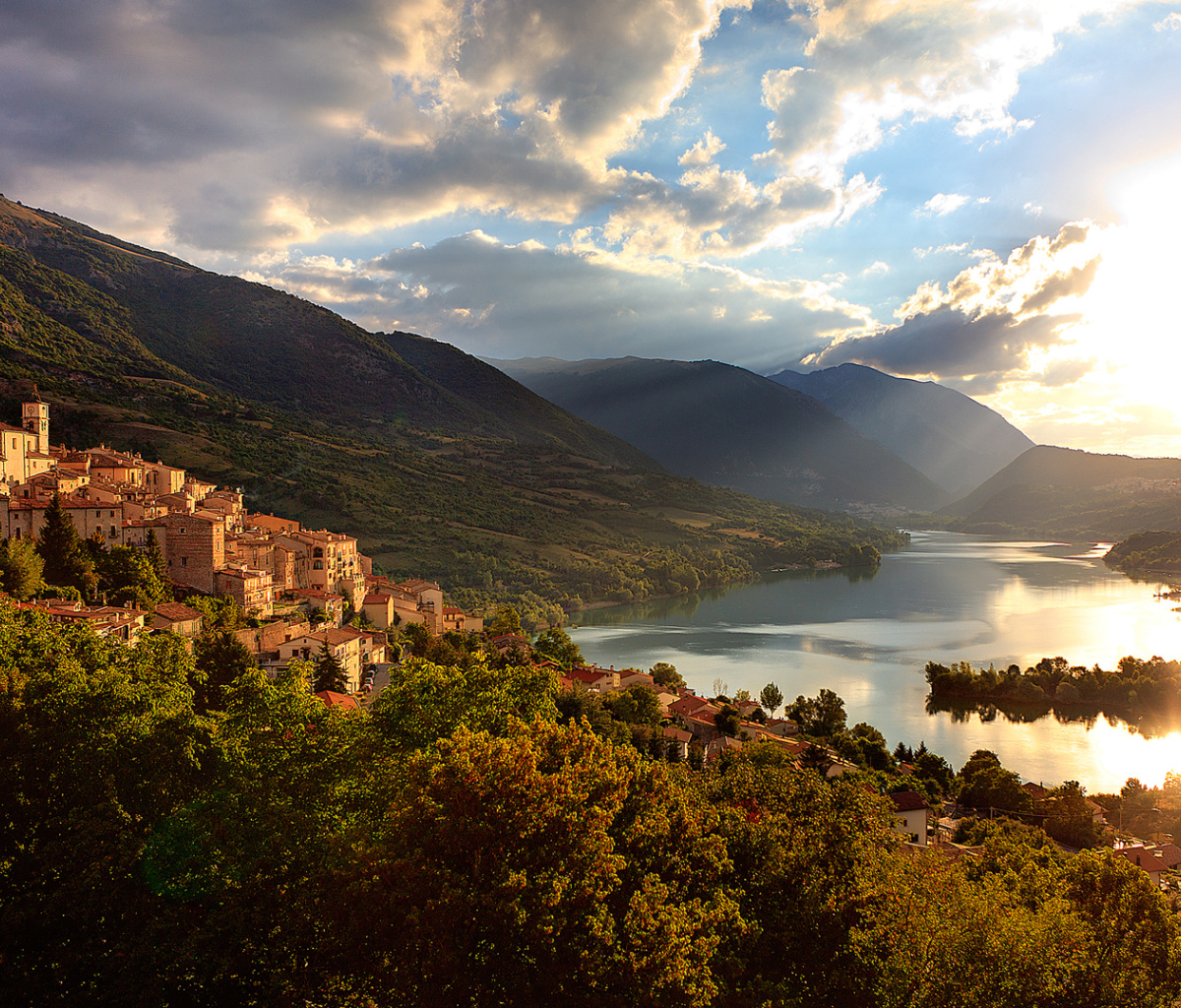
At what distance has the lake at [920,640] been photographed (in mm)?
33594

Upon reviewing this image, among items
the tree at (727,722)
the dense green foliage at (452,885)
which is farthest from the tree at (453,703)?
the tree at (727,722)

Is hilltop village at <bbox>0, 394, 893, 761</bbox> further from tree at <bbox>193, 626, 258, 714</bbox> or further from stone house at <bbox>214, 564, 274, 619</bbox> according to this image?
tree at <bbox>193, 626, 258, 714</bbox>

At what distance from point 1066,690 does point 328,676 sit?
122 ft

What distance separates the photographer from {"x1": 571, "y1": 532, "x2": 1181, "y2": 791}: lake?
33594 millimetres

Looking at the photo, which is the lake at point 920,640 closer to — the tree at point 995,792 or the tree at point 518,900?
→ the tree at point 995,792

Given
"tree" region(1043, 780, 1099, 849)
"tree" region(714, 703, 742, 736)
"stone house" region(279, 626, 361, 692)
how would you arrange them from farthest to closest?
"tree" region(714, 703, 742, 736)
"stone house" region(279, 626, 361, 692)
"tree" region(1043, 780, 1099, 849)

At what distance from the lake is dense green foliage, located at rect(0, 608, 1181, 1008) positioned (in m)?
26.1

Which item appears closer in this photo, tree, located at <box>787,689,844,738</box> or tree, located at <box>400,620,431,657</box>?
tree, located at <box>400,620,431,657</box>

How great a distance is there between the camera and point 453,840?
6.09m

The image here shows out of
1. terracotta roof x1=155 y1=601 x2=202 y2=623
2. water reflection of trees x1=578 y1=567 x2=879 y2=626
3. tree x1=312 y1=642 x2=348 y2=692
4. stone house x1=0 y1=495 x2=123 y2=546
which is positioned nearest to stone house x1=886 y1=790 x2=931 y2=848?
tree x1=312 y1=642 x2=348 y2=692

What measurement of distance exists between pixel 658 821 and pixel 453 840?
6.17 ft

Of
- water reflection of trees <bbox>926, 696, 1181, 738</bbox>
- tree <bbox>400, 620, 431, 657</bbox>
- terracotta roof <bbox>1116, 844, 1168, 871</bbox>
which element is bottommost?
water reflection of trees <bbox>926, 696, 1181, 738</bbox>

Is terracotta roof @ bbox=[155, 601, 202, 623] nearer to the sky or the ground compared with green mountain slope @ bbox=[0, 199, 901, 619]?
nearer to the ground

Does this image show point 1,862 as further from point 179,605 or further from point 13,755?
point 179,605
